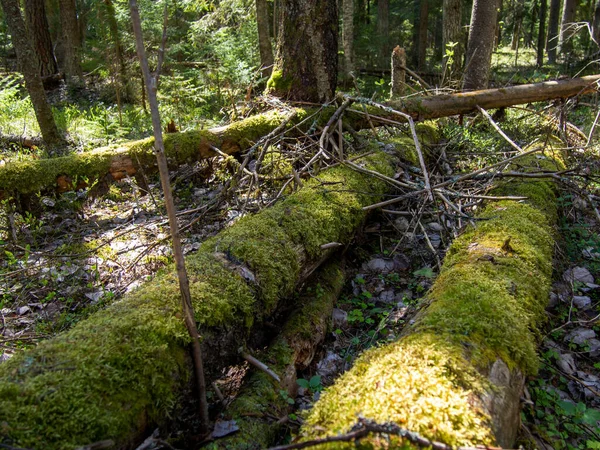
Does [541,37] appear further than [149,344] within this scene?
Yes

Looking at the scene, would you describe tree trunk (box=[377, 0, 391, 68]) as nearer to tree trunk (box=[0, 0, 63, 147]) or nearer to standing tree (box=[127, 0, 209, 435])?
tree trunk (box=[0, 0, 63, 147])

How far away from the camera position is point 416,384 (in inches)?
58.7

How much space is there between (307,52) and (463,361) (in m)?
4.96

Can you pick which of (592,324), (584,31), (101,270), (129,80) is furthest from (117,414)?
(584,31)

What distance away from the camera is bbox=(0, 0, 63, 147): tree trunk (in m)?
6.22

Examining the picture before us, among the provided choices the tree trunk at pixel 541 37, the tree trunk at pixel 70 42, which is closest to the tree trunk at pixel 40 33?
the tree trunk at pixel 70 42

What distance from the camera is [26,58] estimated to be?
6.33 meters

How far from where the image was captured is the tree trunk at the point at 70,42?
13.4m

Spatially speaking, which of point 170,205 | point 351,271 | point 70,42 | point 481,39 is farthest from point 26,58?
point 70,42

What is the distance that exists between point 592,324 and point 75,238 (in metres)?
4.96

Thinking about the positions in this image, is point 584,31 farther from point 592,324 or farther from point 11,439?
point 11,439

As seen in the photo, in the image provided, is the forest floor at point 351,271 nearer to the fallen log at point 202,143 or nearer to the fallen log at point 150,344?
the fallen log at point 202,143

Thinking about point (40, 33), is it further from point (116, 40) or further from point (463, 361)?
point (463, 361)

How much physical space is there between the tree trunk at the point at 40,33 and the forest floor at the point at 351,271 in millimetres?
10517
